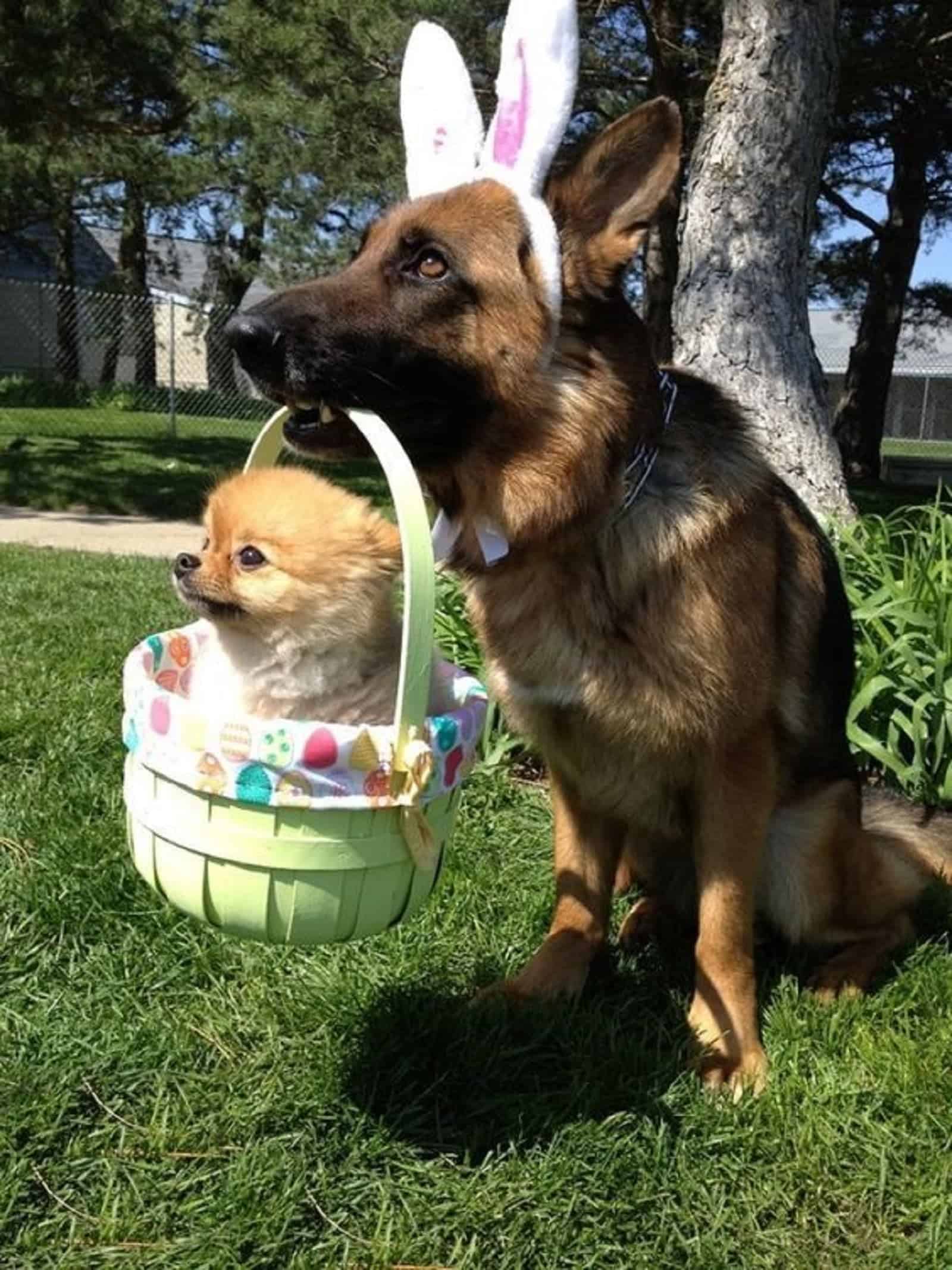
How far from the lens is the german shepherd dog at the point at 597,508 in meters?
2.31

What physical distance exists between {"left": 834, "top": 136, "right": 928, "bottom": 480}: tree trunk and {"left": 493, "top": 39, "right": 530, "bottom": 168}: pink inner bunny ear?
1531 centimetres

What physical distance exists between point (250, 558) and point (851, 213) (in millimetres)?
17501

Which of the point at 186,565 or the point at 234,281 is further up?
the point at 234,281

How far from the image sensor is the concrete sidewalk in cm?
1003

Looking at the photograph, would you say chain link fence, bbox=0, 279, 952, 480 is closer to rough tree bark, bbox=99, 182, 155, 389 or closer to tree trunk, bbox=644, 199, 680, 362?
rough tree bark, bbox=99, 182, 155, 389

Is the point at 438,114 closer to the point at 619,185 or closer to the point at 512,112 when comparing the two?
the point at 512,112

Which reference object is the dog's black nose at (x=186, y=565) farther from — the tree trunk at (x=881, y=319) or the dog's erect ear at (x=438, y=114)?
the tree trunk at (x=881, y=319)

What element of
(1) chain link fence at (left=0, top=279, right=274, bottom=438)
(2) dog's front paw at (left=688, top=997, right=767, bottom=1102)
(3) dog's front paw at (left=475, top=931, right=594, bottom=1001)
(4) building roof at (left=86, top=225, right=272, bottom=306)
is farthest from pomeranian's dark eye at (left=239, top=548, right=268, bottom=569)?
(4) building roof at (left=86, top=225, right=272, bottom=306)

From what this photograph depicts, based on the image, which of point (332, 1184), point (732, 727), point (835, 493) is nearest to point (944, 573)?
point (835, 493)

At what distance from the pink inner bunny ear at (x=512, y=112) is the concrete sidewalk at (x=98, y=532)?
24.1 ft

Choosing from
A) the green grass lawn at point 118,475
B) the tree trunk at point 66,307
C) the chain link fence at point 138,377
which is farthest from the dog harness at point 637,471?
the tree trunk at point 66,307

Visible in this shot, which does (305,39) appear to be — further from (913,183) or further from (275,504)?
(275,504)

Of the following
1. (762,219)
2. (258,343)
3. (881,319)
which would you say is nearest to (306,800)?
(258,343)

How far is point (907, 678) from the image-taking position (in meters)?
3.91
